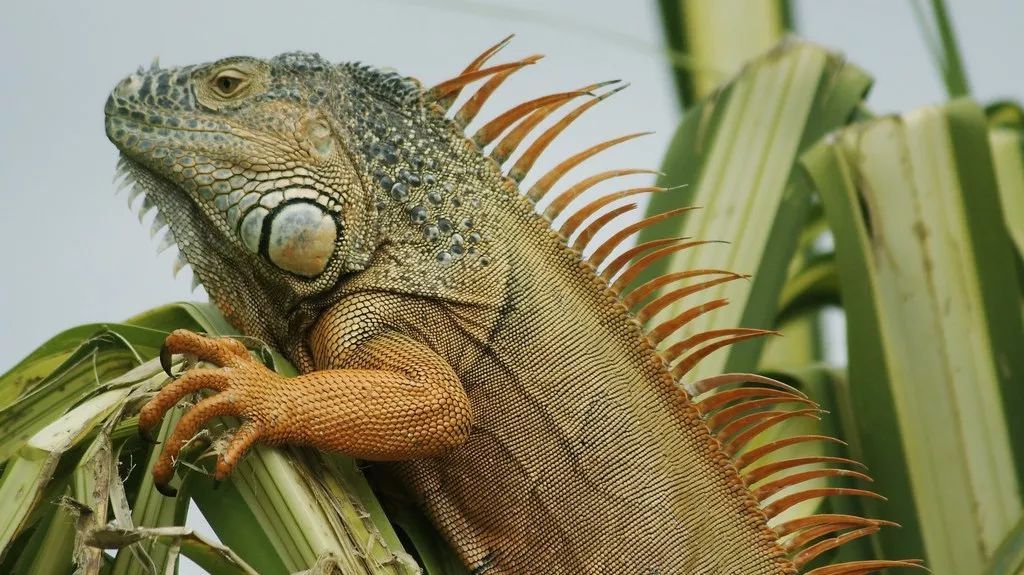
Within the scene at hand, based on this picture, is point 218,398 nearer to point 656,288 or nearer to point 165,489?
point 165,489

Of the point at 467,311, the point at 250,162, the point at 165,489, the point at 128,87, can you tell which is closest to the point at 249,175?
the point at 250,162

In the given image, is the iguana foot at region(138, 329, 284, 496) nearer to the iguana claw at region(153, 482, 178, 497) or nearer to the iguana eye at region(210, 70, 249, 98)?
the iguana claw at region(153, 482, 178, 497)

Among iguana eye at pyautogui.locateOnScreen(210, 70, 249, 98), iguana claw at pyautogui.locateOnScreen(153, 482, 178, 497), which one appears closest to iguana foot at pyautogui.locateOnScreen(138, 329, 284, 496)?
iguana claw at pyautogui.locateOnScreen(153, 482, 178, 497)

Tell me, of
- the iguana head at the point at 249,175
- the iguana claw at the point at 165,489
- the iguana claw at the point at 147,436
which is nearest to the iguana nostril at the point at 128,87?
the iguana head at the point at 249,175

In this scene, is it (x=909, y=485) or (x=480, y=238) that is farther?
(x=909, y=485)

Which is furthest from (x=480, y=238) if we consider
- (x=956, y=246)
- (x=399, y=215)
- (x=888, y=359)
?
(x=956, y=246)

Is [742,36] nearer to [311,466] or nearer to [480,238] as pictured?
[480,238]
